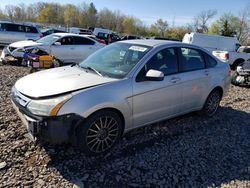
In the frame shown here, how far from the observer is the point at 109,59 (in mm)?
4641

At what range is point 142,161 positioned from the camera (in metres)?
3.85

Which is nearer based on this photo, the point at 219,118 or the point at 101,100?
the point at 101,100

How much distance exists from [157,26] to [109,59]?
83.4m

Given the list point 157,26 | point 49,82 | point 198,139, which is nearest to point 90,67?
point 49,82

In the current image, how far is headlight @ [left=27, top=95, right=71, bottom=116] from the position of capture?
3.36 metres

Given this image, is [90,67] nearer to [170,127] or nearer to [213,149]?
[170,127]

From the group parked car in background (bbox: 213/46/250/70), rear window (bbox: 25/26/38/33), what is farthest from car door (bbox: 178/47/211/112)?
rear window (bbox: 25/26/38/33)

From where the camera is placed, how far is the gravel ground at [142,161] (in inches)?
133

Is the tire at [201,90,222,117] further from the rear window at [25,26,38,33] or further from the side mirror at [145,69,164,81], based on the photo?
the rear window at [25,26,38,33]

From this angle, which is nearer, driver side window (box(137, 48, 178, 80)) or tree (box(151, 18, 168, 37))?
driver side window (box(137, 48, 178, 80))

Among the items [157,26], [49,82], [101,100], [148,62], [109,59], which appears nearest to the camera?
[101,100]

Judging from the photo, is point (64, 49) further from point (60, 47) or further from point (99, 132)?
point (99, 132)

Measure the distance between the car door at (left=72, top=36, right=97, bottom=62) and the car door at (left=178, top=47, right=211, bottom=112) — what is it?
24.5 ft

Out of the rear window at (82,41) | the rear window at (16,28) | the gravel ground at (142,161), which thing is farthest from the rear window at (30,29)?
the gravel ground at (142,161)
